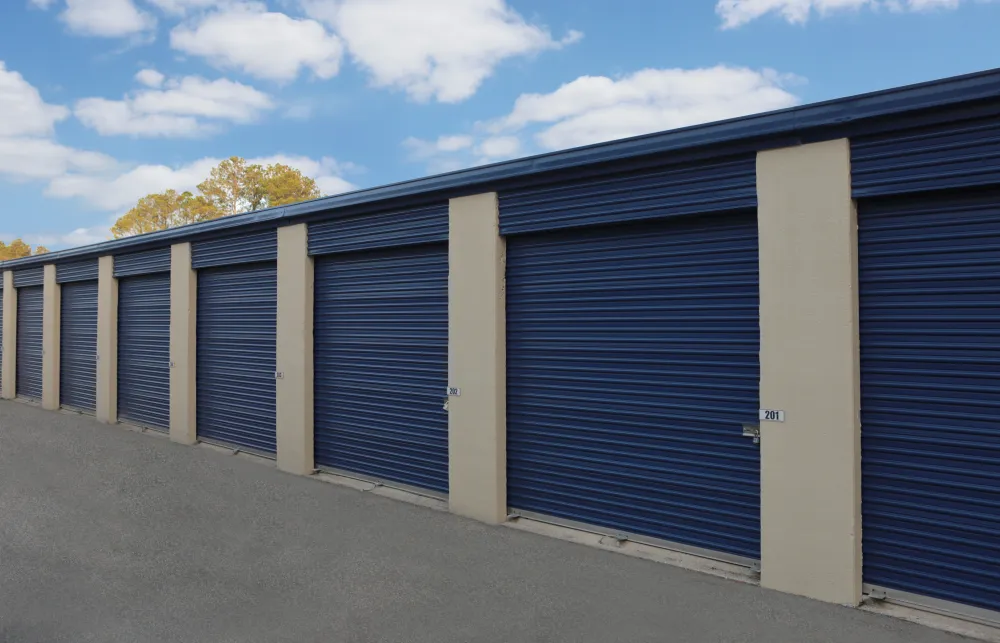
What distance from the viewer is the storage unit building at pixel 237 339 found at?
10102 mm

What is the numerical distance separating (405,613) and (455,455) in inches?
106

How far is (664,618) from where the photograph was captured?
459 centimetres

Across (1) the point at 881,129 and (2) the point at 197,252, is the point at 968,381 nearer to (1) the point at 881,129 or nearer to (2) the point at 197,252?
(1) the point at 881,129

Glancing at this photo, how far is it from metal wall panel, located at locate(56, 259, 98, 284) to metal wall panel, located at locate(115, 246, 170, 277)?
1.25 m

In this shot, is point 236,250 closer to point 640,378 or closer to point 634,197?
point 634,197

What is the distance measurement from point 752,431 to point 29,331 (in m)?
18.8

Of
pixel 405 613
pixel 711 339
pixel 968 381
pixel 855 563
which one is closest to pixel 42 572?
pixel 405 613

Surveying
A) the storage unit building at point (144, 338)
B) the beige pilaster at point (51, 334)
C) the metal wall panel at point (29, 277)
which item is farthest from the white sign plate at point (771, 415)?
the metal wall panel at point (29, 277)

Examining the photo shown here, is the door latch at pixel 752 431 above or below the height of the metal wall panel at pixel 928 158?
below

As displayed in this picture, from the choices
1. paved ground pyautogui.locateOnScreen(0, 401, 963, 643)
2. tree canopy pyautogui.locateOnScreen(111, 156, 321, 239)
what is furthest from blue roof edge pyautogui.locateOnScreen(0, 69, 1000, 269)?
tree canopy pyautogui.locateOnScreen(111, 156, 321, 239)

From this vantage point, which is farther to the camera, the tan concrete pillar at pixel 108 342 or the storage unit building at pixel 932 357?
the tan concrete pillar at pixel 108 342

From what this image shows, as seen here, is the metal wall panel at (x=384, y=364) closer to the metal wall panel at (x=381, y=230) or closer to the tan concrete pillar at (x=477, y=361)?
the metal wall panel at (x=381, y=230)

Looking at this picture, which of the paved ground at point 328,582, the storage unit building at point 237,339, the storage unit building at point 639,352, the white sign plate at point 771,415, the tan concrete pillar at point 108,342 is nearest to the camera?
the paved ground at point 328,582

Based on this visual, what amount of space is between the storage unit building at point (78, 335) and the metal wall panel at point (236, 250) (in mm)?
4729
